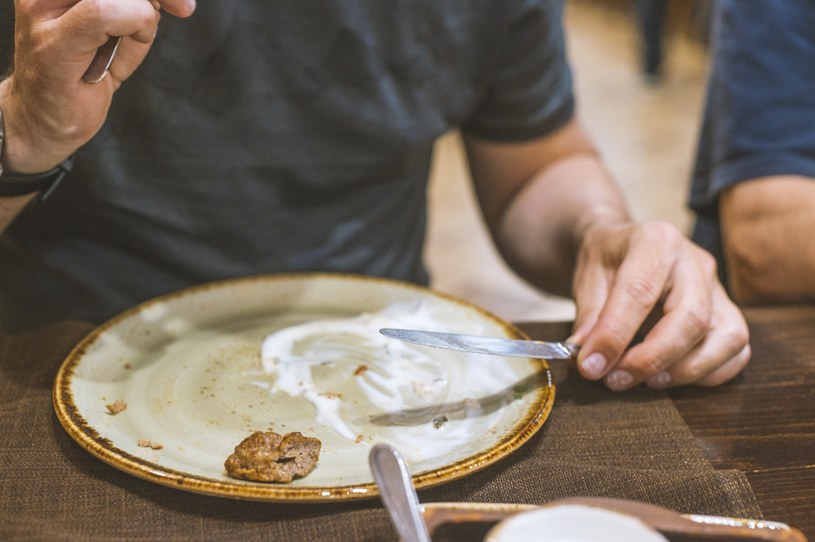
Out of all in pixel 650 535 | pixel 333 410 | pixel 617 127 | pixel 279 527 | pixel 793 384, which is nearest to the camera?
pixel 650 535

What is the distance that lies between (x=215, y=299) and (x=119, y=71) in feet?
0.87

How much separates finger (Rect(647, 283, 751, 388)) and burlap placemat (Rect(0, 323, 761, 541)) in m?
0.04

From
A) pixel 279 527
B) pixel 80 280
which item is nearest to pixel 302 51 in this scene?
pixel 80 280

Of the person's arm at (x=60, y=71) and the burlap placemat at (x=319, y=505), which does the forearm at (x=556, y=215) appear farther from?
the person's arm at (x=60, y=71)

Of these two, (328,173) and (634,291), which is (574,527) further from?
(328,173)

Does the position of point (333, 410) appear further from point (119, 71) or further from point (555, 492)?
point (119, 71)

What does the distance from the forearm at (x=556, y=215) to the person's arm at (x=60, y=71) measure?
630 mm

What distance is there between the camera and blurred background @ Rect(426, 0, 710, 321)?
9.02 feet

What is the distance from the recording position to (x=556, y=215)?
125 cm

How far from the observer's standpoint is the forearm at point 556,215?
1195 mm

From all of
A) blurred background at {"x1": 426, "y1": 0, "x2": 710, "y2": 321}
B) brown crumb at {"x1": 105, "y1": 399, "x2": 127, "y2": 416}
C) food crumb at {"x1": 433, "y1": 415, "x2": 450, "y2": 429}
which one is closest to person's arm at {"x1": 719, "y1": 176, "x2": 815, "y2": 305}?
blurred background at {"x1": 426, "y1": 0, "x2": 710, "y2": 321}

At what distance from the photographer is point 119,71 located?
2.69 ft

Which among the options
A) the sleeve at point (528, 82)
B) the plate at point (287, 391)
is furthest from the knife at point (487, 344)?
the sleeve at point (528, 82)

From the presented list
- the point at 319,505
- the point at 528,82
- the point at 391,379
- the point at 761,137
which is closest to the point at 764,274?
the point at 761,137
